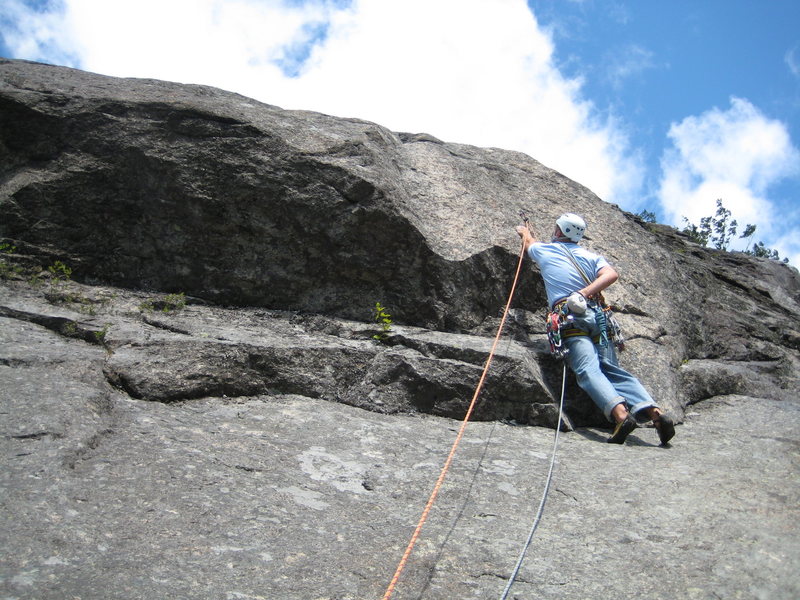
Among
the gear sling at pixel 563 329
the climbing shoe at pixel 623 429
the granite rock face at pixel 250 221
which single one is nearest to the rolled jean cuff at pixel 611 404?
the climbing shoe at pixel 623 429

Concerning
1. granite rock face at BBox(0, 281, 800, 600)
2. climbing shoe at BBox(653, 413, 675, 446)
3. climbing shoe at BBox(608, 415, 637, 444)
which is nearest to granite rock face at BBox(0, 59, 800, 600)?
granite rock face at BBox(0, 281, 800, 600)

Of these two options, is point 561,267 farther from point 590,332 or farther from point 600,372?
point 600,372

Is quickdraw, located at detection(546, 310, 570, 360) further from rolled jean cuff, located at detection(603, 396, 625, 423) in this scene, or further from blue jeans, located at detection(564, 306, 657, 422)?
rolled jean cuff, located at detection(603, 396, 625, 423)

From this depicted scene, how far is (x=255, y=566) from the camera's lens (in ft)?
10.3

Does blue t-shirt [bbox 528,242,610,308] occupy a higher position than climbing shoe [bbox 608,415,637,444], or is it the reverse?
blue t-shirt [bbox 528,242,610,308]

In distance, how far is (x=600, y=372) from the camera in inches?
229

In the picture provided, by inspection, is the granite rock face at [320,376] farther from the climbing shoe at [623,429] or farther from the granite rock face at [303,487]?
the climbing shoe at [623,429]

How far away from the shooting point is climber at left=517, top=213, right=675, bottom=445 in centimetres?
551

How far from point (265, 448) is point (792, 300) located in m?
9.94

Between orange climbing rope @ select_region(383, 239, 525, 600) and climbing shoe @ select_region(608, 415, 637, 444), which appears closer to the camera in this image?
orange climbing rope @ select_region(383, 239, 525, 600)

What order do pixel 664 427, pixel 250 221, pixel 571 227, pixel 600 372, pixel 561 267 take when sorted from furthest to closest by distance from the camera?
pixel 571 227, pixel 250 221, pixel 561 267, pixel 600 372, pixel 664 427

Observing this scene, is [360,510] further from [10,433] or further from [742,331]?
[742,331]

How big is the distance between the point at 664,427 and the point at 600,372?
0.70 meters

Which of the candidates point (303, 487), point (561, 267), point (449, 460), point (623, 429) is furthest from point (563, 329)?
point (303, 487)
